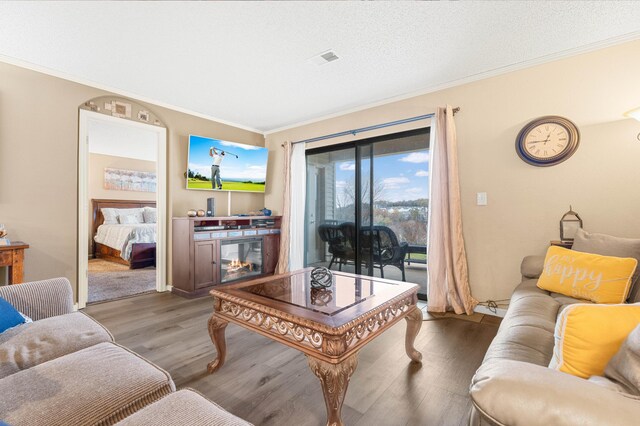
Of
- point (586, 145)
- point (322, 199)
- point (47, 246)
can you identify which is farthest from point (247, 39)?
point (586, 145)

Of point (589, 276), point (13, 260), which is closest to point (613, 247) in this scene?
point (589, 276)

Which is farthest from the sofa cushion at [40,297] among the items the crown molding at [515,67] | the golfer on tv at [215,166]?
the crown molding at [515,67]

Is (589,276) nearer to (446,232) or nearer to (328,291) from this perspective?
(446,232)

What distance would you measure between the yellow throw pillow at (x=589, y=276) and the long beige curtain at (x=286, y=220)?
124 inches

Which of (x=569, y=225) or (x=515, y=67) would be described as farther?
(x=515, y=67)

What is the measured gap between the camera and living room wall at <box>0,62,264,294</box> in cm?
267

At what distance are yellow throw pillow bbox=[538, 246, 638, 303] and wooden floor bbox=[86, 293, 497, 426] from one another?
2.33ft

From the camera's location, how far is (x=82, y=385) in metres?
0.99

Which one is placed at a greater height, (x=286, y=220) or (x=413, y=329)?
(x=286, y=220)

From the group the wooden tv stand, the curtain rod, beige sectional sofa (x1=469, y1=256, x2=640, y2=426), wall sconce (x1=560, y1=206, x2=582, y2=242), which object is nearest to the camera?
beige sectional sofa (x1=469, y1=256, x2=640, y2=426)

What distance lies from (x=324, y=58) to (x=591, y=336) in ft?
8.46

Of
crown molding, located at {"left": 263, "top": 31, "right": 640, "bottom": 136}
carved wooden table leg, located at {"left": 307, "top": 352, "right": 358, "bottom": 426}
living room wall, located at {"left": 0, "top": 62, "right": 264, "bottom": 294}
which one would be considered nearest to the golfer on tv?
living room wall, located at {"left": 0, "top": 62, "right": 264, "bottom": 294}

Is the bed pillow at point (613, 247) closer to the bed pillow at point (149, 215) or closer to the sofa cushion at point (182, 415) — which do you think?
the sofa cushion at point (182, 415)

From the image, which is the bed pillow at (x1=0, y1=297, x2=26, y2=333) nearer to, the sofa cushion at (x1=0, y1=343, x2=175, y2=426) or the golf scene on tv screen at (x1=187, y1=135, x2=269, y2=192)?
the sofa cushion at (x1=0, y1=343, x2=175, y2=426)
